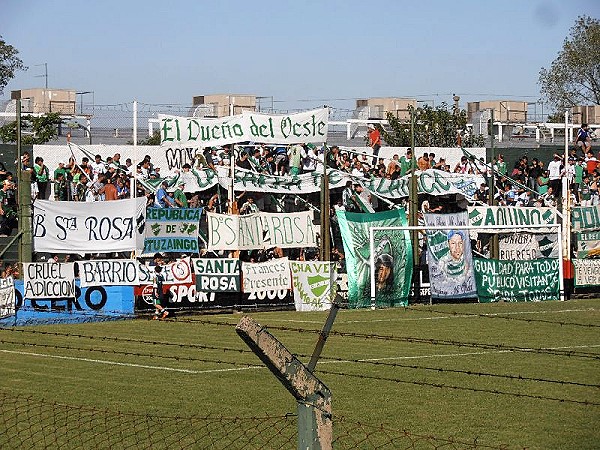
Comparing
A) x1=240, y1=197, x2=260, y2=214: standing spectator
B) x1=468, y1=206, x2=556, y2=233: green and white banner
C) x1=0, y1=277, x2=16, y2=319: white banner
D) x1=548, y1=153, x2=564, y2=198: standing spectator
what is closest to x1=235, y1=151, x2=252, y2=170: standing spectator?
x1=240, y1=197, x2=260, y2=214: standing spectator

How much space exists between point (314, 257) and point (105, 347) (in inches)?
483

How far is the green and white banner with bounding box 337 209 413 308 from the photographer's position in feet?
102

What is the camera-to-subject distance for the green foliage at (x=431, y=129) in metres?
47.7

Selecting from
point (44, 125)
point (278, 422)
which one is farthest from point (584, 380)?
point (44, 125)

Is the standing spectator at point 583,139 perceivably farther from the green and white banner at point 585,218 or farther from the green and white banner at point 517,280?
the green and white banner at point 517,280

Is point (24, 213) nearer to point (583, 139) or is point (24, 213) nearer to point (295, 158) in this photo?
point (295, 158)

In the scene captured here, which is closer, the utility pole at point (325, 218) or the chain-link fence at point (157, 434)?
the chain-link fence at point (157, 434)

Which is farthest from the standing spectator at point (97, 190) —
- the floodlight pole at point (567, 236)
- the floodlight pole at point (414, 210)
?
the floodlight pole at point (567, 236)

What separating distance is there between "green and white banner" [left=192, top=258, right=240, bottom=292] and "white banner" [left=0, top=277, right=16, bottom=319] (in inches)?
194

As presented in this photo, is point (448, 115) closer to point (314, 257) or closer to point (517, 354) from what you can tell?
point (314, 257)

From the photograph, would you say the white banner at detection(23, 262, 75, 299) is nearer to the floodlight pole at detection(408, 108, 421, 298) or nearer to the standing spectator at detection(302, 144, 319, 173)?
the standing spectator at detection(302, 144, 319, 173)

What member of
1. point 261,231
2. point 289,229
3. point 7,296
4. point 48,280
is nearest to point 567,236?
point 289,229

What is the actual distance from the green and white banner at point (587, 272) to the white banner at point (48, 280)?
1509 cm

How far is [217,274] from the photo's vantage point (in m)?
29.6
